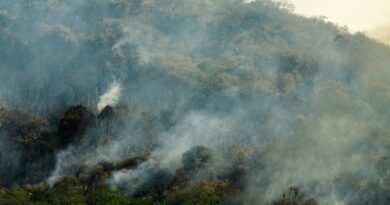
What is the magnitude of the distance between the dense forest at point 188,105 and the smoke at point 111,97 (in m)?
0.38

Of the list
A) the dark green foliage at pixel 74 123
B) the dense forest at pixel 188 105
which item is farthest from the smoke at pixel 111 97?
the dark green foliage at pixel 74 123

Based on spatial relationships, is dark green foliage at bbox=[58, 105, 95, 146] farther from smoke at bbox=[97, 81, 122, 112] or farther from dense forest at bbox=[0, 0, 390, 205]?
smoke at bbox=[97, 81, 122, 112]

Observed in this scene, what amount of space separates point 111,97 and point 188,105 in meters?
14.9

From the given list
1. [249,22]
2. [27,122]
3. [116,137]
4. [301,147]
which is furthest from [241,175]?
[249,22]

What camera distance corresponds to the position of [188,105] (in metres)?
124

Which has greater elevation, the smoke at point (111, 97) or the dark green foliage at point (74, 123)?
the smoke at point (111, 97)

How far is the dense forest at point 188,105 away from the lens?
282ft

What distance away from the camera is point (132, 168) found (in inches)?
3873

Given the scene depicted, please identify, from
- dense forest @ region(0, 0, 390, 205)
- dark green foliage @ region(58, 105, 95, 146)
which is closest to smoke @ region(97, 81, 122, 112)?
dense forest @ region(0, 0, 390, 205)

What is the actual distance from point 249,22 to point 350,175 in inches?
3267

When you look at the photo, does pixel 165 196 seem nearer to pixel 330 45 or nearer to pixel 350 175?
pixel 350 175

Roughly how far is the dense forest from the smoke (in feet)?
1.25

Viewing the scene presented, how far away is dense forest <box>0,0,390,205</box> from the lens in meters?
86.1

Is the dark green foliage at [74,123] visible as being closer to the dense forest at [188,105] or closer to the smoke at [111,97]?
the dense forest at [188,105]
